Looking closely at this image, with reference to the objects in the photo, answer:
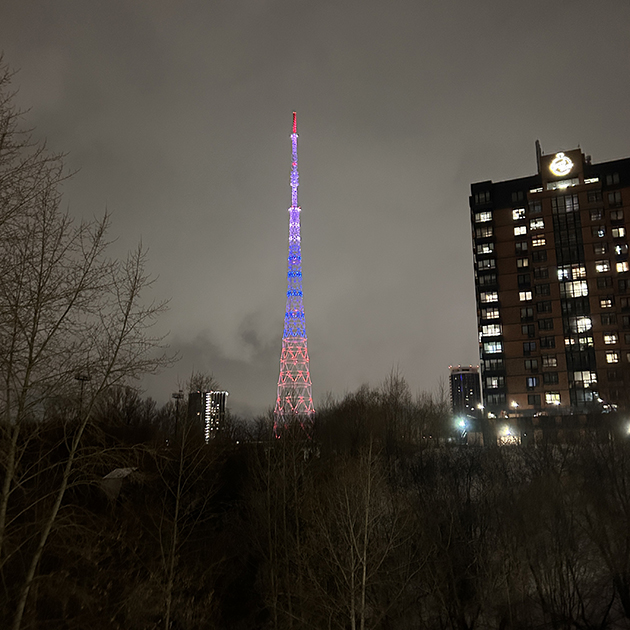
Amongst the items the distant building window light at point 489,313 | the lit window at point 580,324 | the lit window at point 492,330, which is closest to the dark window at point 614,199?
the lit window at point 580,324

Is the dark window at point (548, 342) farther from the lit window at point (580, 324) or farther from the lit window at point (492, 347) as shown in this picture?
the lit window at point (492, 347)

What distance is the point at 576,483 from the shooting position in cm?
3494

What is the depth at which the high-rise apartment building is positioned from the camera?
8406cm

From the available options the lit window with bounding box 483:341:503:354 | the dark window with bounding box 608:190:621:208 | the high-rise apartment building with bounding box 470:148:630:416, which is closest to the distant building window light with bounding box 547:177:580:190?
the high-rise apartment building with bounding box 470:148:630:416

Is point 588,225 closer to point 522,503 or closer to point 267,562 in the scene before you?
point 522,503

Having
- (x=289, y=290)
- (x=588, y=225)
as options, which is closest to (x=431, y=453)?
(x=289, y=290)

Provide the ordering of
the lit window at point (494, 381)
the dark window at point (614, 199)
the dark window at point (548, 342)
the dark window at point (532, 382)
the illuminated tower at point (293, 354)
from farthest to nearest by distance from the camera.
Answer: the lit window at point (494, 381)
the dark window at point (548, 342)
the dark window at point (614, 199)
the dark window at point (532, 382)
the illuminated tower at point (293, 354)

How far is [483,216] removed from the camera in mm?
98000

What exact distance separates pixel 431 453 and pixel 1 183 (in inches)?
1655

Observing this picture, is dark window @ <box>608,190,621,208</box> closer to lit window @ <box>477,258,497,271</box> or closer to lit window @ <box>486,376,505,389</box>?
lit window @ <box>477,258,497,271</box>

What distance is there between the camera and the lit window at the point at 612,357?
82.3 m

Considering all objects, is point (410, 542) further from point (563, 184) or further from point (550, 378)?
point (563, 184)

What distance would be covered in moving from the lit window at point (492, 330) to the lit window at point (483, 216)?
20277mm

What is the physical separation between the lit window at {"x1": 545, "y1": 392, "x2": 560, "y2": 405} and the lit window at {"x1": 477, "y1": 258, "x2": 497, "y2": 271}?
24.9 metres
